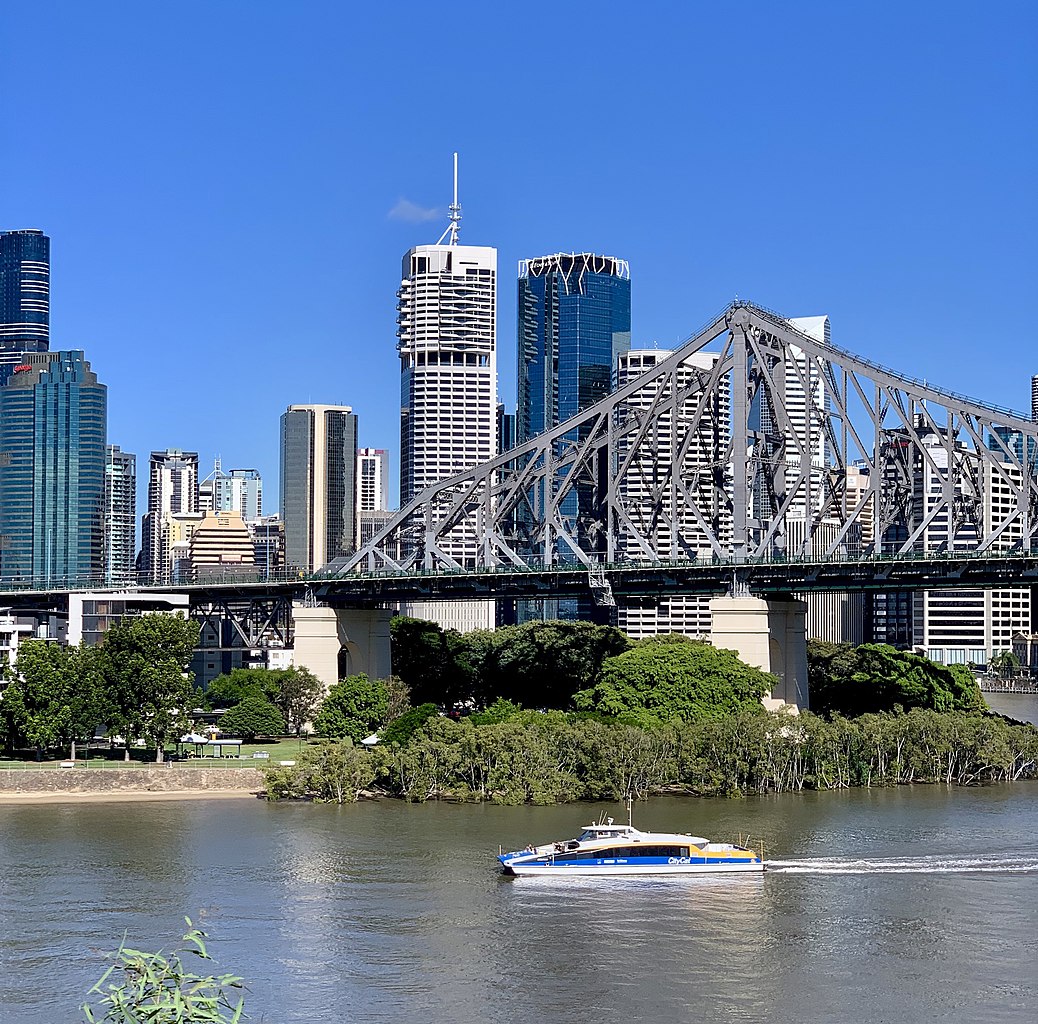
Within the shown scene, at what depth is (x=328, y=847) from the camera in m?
59.0

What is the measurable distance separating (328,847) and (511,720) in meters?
19.4

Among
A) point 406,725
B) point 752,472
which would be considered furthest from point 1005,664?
point 406,725

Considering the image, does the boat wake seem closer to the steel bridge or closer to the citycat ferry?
the citycat ferry

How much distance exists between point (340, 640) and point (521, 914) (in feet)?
180

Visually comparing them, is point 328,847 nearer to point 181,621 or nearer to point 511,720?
point 511,720

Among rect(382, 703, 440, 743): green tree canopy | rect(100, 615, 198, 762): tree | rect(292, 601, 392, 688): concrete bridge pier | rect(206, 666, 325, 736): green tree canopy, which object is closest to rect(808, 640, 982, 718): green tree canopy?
rect(382, 703, 440, 743): green tree canopy

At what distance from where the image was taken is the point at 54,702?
75875mm

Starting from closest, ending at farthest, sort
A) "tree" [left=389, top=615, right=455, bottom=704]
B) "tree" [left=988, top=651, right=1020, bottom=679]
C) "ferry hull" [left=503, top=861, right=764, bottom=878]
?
1. "ferry hull" [left=503, top=861, right=764, bottom=878]
2. "tree" [left=389, top=615, right=455, bottom=704]
3. "tree" [left=988, top=651, right=1020, bottom=679]

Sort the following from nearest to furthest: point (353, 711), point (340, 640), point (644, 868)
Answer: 1. point (644, 868)
2. point (353, 711)
3. point (340, 640)

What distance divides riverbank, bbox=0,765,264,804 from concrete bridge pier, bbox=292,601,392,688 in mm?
27143

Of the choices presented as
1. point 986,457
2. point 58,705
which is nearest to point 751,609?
point 986,457

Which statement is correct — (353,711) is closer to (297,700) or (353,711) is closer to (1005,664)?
(297,700)

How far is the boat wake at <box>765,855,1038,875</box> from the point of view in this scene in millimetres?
54656

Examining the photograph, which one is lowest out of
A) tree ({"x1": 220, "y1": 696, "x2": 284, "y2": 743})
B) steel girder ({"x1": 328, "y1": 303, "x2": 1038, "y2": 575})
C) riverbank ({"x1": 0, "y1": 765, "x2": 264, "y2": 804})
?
riverbank ({"x1": 0, "y1": 765, "x2": 264, "y2": 804})
